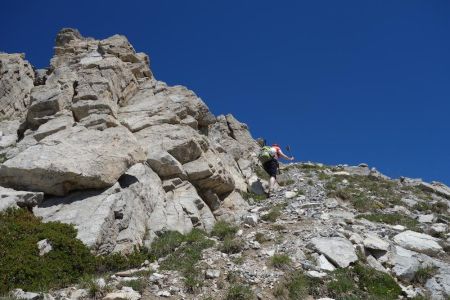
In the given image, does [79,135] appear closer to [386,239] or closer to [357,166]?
[386,239]

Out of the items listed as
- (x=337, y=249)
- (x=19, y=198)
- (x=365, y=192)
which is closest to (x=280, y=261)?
(x=337, y=249)

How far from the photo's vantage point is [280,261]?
13930 mm

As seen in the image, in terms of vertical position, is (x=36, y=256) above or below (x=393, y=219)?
below

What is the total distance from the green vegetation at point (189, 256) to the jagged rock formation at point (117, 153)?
1375mm

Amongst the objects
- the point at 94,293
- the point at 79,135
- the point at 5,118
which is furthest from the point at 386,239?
the point at 5,118

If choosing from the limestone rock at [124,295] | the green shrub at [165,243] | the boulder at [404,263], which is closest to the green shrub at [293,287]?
the boulder at [404,263]

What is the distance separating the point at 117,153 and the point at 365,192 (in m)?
16.1

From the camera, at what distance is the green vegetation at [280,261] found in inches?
546

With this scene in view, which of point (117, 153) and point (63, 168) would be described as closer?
point (63, 168)

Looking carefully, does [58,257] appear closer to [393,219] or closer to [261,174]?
[393,219]

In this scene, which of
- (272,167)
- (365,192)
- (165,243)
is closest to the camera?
(165,243)

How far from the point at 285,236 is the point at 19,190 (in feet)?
37.0

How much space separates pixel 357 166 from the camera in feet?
125

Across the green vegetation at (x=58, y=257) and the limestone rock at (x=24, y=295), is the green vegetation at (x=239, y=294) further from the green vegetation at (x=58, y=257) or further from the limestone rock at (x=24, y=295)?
the limestone rock at (x=24, y=295)
